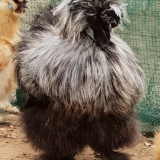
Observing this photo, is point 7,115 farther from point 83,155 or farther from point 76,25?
point 76,25

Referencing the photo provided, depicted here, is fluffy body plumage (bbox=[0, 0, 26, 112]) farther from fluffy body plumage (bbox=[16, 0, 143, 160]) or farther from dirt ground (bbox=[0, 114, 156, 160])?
fluffy body plumage (bbox=[16, 0, 143, 160])

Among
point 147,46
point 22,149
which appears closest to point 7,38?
point 22,149

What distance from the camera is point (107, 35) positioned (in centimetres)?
336

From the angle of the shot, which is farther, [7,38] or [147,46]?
[147,46]

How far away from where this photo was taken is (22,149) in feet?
14.8

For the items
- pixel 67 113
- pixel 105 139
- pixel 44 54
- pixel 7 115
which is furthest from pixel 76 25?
pixel 7 115

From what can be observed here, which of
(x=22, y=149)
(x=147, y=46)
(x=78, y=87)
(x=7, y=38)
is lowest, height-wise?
(x=22, y=149)

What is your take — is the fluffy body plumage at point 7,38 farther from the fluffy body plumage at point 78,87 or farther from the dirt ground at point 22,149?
the fluffy body plumage at point 78,87

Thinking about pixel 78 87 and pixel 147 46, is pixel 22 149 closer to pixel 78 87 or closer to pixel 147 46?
pixel 78 87

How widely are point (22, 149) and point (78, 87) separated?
149cm

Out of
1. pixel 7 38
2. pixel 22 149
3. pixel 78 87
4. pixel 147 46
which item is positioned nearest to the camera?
pixel 78 87

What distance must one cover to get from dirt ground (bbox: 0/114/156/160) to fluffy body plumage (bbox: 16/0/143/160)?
0.45 m

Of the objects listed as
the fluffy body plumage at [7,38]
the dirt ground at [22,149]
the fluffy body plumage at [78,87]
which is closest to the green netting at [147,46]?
the dirt ground at [22,149]

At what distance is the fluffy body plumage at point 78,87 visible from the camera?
3271 mm
